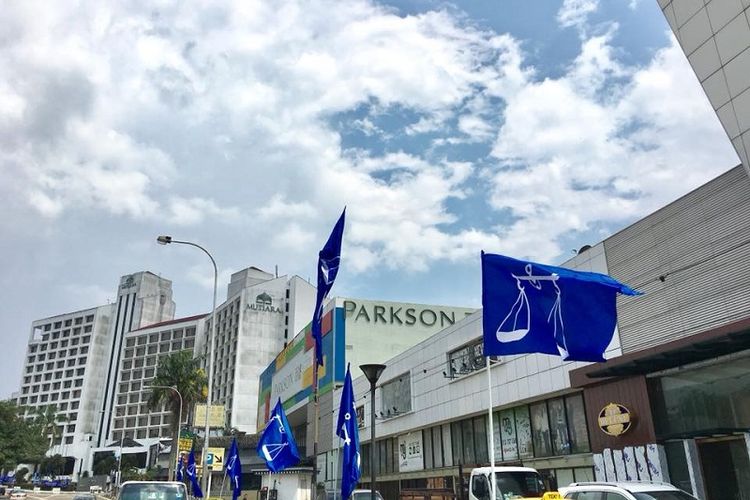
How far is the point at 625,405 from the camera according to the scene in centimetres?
1964

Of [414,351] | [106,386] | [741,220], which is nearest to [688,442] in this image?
[741,220]

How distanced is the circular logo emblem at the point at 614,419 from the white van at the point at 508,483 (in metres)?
4.07

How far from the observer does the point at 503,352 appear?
9758 millimetres

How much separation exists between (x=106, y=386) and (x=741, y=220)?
157634 millimetres

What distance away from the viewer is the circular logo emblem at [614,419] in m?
19.4

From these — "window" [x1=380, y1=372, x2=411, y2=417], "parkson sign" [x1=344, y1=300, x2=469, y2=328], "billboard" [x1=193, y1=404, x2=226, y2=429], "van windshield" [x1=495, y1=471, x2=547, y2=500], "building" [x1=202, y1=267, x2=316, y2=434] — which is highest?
"building" [x1=202, y1=267, x2=316, y2=434]

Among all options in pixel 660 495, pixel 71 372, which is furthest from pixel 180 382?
pixel 71 372

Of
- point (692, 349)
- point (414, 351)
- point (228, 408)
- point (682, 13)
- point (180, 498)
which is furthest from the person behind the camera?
point (228, 408)

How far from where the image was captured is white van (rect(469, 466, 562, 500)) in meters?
16.2

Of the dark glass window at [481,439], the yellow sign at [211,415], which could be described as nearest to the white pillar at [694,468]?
the dark glass window at [481,439]

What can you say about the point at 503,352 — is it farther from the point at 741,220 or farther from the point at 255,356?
the point at 255,356

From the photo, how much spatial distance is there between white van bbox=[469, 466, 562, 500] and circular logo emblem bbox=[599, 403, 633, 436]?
4.07 meters

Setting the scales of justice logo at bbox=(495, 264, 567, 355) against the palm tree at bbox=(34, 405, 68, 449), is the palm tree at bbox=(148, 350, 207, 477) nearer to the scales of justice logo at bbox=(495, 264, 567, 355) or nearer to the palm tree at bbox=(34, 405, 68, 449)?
the scales of justice logo at bbox=(495, 264, 567, 355)

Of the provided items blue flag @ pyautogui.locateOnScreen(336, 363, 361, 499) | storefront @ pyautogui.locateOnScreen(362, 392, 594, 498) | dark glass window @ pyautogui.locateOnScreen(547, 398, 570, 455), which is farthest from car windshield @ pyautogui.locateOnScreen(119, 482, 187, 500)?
dark glass window @ pyautogui.locateOnScreen(547, 398, 570, 455)
